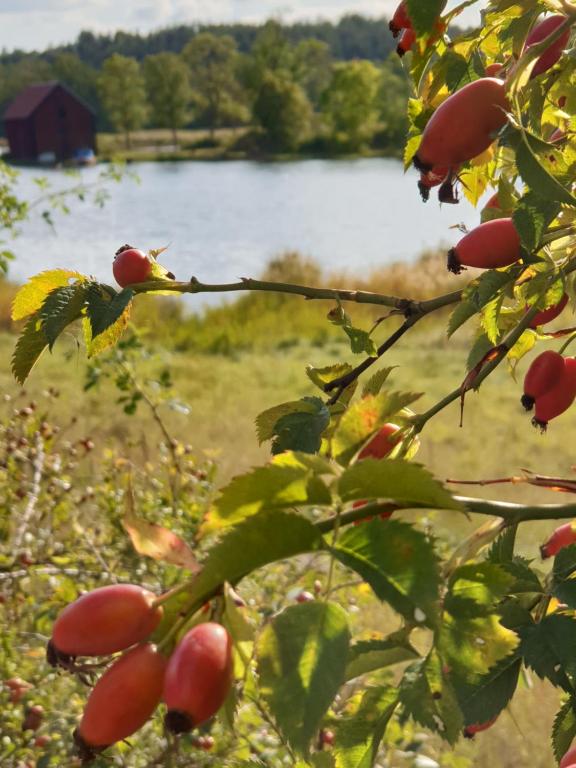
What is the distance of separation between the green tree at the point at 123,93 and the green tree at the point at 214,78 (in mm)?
2382

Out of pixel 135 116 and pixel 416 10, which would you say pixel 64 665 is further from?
pixel 135 116

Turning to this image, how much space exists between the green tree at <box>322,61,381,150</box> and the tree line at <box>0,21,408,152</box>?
0.03 m

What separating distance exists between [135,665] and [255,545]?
0.22ft

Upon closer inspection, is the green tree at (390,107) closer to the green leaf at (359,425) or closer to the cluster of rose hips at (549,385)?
the cluster of rose hips at (549,385)

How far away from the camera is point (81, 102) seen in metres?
22.7

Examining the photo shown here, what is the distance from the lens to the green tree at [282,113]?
26.2m

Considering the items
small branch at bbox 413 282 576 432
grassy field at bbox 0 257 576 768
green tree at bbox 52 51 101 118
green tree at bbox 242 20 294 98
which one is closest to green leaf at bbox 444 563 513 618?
small branch at bbox 413 282 576 432

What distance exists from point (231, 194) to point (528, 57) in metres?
18.8

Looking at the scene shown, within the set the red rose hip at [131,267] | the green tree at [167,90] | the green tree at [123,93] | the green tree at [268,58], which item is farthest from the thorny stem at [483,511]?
the green tree at [268,58]

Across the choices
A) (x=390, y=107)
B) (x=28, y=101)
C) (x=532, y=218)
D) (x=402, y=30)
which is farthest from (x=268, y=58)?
(x=532, y=218)

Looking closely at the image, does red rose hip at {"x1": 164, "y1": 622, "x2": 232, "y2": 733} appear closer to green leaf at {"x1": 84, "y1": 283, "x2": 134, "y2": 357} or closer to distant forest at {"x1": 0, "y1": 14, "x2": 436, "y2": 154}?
green leaf at {"x1": 84, "y1": 283, "x2": 134, "y2": 357}

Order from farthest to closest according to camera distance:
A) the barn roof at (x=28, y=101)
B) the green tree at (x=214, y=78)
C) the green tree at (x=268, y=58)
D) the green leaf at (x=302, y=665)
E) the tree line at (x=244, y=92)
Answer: the green tree at (x=214, y=78) < the green tree at (x=268, y=58) < the tree line at (x=244, y=92) < the barn roof at (x=28, y=101) < the green leaf at (x=302, y=665)

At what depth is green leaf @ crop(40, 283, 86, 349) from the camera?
502 mm

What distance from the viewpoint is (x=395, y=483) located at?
0.33 metres
